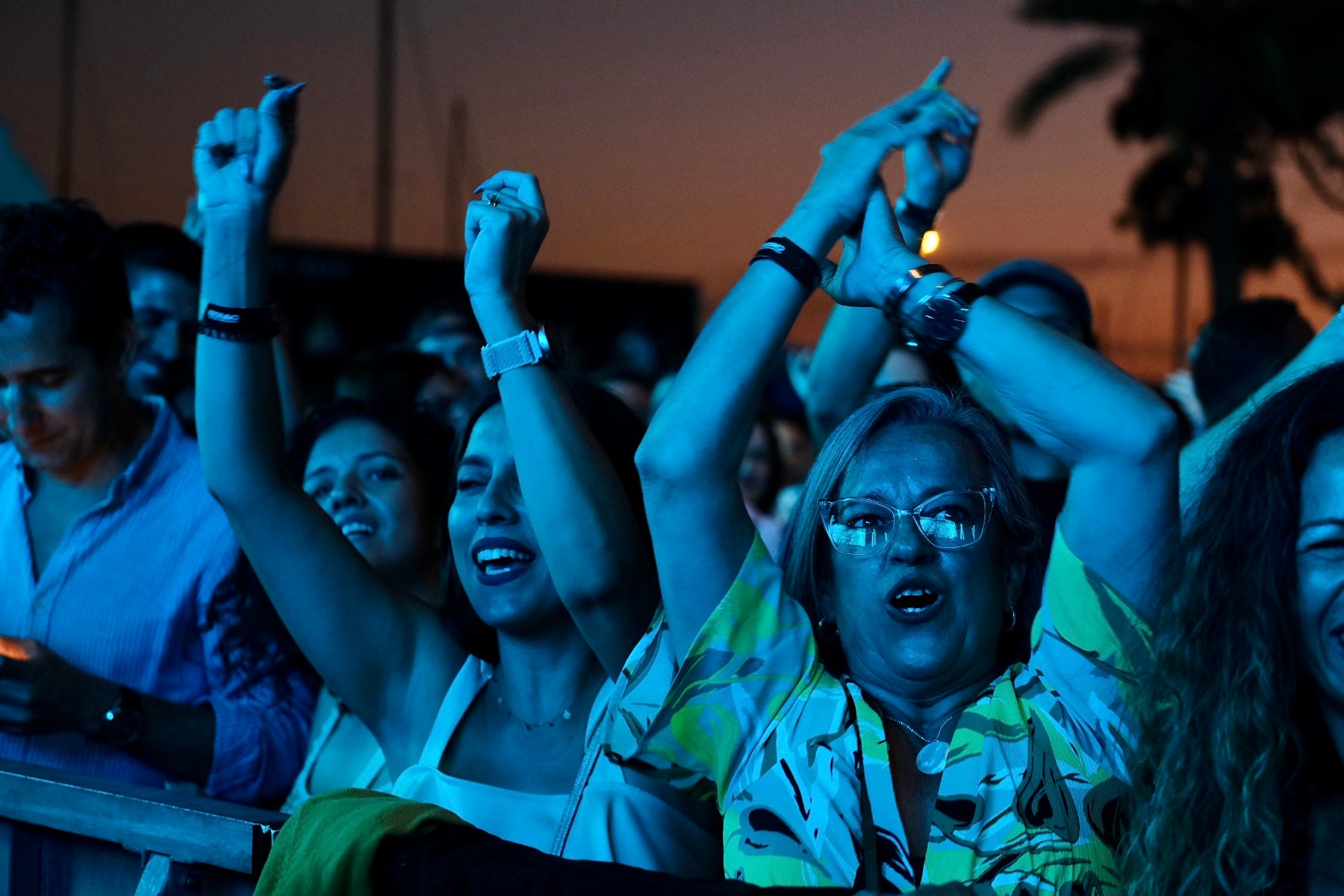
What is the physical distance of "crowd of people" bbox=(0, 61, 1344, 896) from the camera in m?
1.74

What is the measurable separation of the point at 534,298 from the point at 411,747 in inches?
452

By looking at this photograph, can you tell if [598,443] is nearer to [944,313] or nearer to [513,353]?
[513,353]

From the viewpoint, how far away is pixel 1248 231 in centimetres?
2398

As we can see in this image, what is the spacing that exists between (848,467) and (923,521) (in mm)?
151

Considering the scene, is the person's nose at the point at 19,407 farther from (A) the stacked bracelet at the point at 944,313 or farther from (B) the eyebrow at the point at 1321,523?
(B) the eyebrow at the point at 1321,523

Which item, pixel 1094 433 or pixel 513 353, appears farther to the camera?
pixel 513 353

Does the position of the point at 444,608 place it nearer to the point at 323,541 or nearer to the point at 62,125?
the point at 323,541

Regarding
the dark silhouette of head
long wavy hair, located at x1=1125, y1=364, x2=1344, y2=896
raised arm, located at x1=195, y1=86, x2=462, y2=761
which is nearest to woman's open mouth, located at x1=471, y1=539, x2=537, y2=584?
raised arm, located at x1=195, y1=86, x2=462, y2=761

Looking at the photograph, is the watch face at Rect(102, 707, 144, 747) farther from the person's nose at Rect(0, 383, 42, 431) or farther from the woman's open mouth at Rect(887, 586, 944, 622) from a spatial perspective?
the woman's open mouth at Rect(887, 586, 944, 622)

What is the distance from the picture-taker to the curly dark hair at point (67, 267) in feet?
9.33

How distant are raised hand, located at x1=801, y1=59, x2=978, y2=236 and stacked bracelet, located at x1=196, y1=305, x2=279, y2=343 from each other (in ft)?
3.51

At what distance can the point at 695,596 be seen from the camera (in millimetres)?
2051

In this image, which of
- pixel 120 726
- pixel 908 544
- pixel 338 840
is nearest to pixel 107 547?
pixel 120 726

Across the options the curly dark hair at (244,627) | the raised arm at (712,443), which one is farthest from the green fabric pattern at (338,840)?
the curly dark hair at (244,627)
